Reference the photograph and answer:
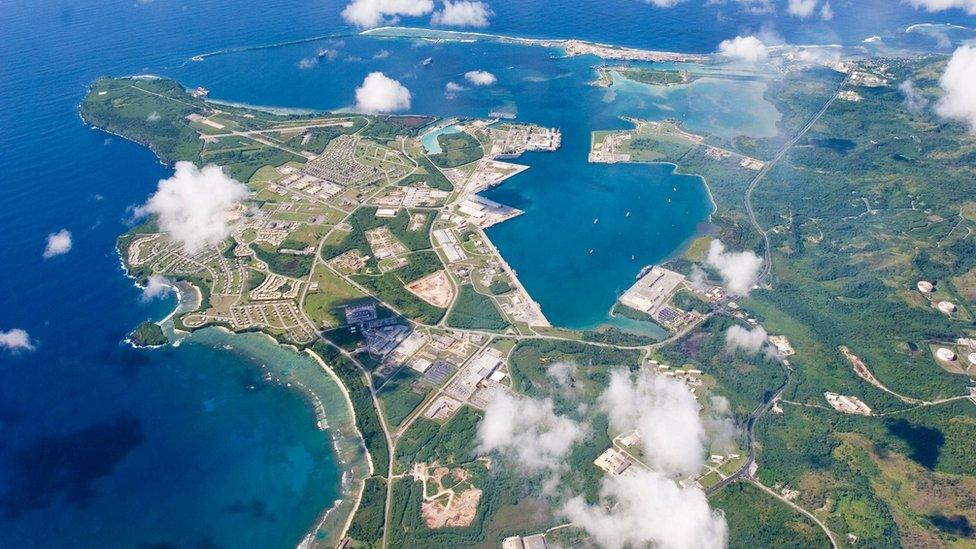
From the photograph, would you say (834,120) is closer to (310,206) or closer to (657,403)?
(657,403)

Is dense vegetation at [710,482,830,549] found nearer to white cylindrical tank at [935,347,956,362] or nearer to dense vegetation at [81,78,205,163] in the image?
white cylindrical tank at [935,347,956,362]

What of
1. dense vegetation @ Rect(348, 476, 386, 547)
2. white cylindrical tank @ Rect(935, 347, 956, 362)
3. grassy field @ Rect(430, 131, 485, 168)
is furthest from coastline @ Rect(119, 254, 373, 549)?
white cylindrical tank @ Rect(935, 347, 956, 362)

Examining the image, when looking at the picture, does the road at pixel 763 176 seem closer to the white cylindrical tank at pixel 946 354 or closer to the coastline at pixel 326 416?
the white cylindrical tank at pixel 946 354

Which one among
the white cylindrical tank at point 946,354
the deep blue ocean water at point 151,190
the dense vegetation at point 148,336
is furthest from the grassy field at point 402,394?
the white cylindrical tank at point 946,354

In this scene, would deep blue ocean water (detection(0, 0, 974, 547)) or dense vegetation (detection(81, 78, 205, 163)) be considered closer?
deep blue ocean water (detection(0, 0, 974, 547))

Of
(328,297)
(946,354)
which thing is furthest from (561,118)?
(946,354)

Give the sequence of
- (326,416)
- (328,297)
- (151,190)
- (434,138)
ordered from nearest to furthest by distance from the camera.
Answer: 1. (326,416)
2. (328,297)
3. (151,190)
4. (434,138)

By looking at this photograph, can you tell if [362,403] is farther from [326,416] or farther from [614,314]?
[614,314]

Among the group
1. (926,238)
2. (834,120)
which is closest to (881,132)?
(834,120)
